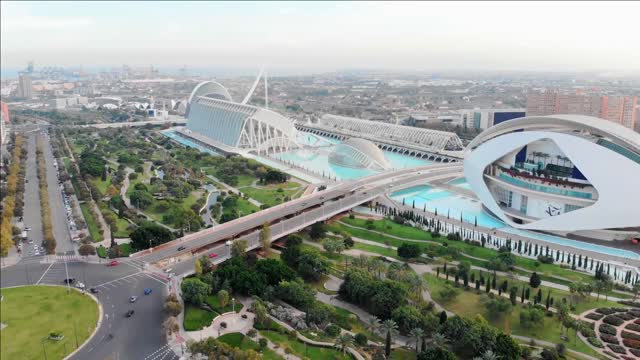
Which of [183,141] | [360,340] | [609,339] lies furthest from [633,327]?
[183,141]

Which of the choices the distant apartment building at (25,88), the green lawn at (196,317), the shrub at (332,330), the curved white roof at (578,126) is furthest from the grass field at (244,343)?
the distant apartment building at (25,88)

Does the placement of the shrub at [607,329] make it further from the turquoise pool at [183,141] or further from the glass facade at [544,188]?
the turquoise pool at [183,141]

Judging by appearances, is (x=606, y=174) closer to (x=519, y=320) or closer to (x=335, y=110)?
(x=519, y=320)

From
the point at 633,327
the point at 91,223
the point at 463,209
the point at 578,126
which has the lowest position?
the point at 633,327

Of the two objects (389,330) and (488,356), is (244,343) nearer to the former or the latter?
(389,330)

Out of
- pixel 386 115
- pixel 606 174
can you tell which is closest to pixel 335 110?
pixel 386 115

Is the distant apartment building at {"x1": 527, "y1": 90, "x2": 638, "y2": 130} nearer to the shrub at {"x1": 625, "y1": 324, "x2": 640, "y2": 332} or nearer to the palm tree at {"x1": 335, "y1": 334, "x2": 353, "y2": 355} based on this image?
the shrub at {"x1": 625, "y1": 324, "x2": 640, "y2": 332}

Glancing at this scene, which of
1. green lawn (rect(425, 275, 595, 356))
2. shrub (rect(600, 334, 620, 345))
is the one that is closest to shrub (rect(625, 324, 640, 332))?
shrub (rect(600, 334, 620, 345))
